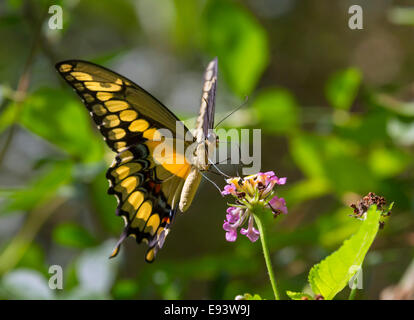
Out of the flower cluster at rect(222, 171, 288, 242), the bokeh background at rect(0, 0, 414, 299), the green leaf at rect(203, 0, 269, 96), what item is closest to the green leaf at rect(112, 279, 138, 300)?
the bokeh background at rect(0, 0, 414, 299)

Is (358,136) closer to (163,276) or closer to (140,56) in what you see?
(163,276)

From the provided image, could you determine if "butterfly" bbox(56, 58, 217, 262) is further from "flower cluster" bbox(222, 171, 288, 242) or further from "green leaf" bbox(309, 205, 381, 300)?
"green leaf" bbox(309, 205, 381, 300)

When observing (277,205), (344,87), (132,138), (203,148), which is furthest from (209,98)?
(344,87)

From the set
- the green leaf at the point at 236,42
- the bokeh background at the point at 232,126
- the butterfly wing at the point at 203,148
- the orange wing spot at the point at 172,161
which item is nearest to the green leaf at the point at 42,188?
the bokeh background at the point at 232,126

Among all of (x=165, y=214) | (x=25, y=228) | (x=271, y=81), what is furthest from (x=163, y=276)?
(x=271, y=81)
